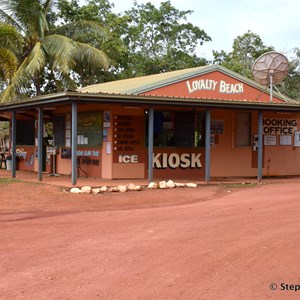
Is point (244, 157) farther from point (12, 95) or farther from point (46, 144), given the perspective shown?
point (12, 95)

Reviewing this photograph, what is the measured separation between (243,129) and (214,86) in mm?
1836

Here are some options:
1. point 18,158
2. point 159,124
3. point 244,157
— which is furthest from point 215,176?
point 18,158

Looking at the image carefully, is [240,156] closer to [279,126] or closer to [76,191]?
[279,126]

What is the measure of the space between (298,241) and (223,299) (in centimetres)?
275

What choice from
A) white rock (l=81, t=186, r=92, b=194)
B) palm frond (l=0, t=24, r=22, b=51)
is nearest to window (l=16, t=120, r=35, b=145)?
Result: palm frond (l=0, t=24, r=22, b=51)

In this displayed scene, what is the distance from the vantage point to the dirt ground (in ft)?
17.8

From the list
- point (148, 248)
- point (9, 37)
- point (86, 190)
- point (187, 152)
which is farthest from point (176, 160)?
point (9, 37)

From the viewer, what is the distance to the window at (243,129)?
18.3m

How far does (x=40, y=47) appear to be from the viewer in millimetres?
24328

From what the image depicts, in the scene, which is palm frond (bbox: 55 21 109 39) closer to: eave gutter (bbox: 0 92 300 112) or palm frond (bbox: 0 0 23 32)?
palm frond (bbox: 0 0 23 32)

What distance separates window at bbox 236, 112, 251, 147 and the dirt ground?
6109mm

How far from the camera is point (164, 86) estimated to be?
17.3 m

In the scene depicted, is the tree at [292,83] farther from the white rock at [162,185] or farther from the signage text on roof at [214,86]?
the white rock at [162,185]

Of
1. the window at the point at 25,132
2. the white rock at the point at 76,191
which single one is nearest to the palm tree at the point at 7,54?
the window at the point at 25,132
